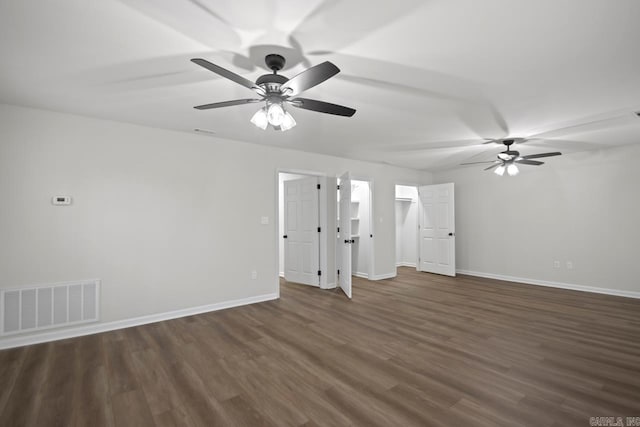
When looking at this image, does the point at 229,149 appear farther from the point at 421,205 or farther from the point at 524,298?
the point at 524,298

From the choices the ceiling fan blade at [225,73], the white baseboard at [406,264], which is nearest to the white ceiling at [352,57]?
the ceiling fan blade at [225,73]

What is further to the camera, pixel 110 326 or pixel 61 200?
pixel 110 326

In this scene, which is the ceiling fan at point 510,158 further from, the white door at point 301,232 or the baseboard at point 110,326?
the baseboard at point 110,326

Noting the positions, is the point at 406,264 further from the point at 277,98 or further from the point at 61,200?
the point at 61,200

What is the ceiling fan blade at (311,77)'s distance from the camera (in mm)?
1683

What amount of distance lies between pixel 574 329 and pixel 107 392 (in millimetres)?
4875

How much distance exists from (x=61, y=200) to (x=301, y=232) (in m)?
3.67

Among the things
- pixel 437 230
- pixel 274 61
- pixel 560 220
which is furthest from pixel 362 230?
pixel 274 61

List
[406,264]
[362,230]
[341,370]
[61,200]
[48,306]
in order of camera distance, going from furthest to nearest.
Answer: [406,264] < [362,230] < [61,200] < [48,306] < [341,370]

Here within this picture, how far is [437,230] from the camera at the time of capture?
22.6 ft

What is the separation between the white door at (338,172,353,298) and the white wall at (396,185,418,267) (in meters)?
3.10

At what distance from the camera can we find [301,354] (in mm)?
2824

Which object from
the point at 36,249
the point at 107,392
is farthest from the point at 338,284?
the point at 36,249

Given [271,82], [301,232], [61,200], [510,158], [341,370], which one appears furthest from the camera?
[301,232]
